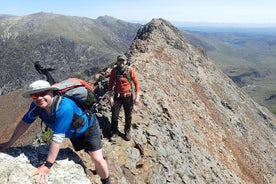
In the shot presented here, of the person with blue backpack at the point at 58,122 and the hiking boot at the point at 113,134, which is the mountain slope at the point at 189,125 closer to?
the hiking boot at the point at 113,134

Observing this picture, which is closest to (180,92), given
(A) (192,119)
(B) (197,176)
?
(A) (192,119)

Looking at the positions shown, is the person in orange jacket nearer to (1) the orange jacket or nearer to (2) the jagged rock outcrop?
(1) the orange jacket

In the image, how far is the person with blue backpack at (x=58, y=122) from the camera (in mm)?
9578

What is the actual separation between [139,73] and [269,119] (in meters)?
30.9

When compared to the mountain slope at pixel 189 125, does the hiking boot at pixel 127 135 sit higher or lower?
higher

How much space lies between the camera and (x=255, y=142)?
39.2m

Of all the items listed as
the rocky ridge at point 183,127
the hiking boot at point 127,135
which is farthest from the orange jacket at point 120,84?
the rocky ridge at point 183,127

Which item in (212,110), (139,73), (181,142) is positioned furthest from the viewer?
(212,110)

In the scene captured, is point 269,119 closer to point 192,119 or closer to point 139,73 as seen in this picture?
point 192,119

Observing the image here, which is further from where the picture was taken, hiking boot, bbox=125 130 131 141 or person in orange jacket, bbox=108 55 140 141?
hiking boot, bbox=125 130 131 141

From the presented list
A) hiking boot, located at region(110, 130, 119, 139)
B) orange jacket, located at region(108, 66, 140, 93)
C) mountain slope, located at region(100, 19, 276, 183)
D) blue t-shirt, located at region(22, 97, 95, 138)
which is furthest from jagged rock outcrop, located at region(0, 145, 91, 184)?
hiking boot, located at region(110, 130, 119, 139)

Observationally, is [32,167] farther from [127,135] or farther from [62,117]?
[127,135]

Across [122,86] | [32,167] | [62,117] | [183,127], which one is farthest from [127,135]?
[62,117]

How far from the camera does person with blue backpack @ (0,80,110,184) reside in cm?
958
